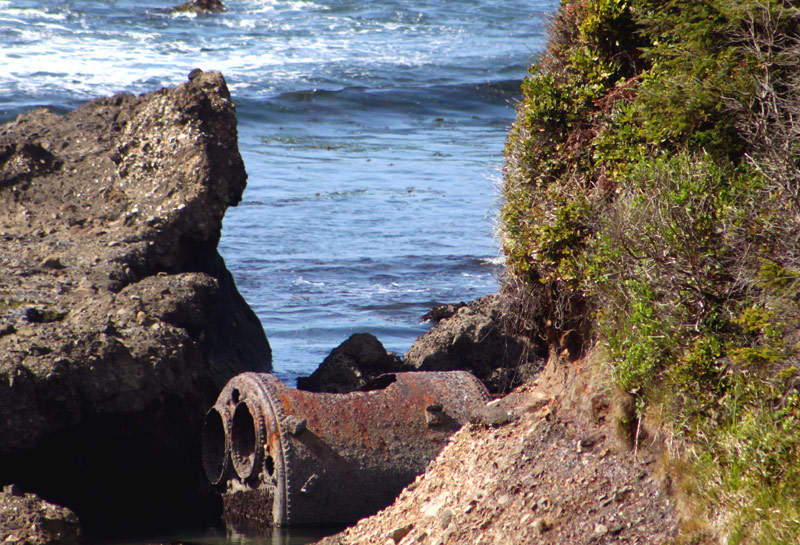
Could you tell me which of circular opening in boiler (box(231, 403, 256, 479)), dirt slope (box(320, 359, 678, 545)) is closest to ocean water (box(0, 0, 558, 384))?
dirt slope (box(320, 359, 678, 545))

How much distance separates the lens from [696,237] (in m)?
3.79

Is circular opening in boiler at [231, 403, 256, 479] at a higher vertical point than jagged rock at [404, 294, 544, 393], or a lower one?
lower

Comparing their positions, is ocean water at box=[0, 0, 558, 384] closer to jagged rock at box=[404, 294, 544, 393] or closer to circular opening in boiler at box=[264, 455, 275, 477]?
jagged rock at box=[404, 294, 544, 393]

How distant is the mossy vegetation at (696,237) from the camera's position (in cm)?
341

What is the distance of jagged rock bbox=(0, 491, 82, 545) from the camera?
4660 mm

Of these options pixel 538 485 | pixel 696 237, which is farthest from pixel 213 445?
pixel 696 237

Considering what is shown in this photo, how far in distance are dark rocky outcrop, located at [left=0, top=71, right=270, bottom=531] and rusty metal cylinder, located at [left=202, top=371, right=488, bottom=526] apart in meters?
0.43

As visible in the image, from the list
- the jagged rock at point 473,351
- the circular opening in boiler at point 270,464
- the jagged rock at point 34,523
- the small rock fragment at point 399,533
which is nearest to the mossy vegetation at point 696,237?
the small rock fragment at point 399,533

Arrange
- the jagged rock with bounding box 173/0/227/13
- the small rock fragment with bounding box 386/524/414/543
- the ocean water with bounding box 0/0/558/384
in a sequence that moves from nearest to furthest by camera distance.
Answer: the small rock fragment with bounding box 386/524/414/543 → the ocean water with bounding box 0/0/558/384 → the jagged rock with bounding box 173/0/227/13

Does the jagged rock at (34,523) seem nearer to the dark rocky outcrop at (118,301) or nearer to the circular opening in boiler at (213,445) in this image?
the dark rocky outcrop at (118,301)

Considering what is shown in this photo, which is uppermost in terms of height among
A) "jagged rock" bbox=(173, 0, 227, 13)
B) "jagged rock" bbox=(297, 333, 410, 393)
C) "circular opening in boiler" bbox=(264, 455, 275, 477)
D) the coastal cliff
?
"jagged rock" bbox=(173, 0, 227, 13)

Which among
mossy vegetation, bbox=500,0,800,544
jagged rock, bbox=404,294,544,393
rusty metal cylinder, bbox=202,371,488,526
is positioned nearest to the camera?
mossy vegetation, bbox=500,0,800,544

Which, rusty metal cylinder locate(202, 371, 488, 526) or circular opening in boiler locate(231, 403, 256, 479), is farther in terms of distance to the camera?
circular opening in boiler locate(231, 403, 256, 479)

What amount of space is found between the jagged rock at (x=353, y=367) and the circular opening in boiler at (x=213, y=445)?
0.98 m
